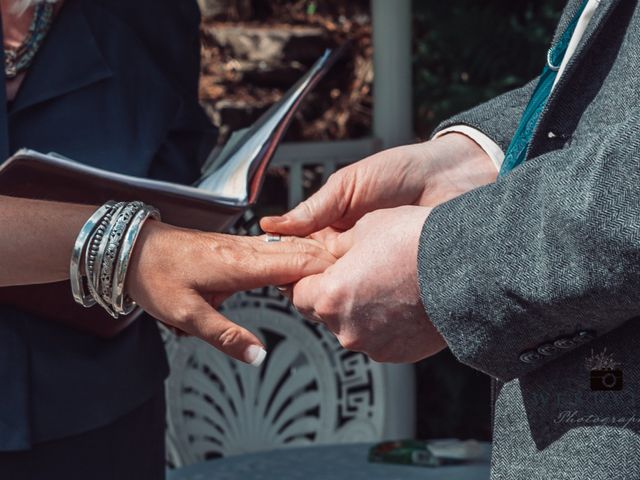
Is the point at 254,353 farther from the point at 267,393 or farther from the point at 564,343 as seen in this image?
the point at 267,393

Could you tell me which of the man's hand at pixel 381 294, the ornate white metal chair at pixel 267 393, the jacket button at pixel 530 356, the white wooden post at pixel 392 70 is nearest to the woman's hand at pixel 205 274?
the man's hand at pixel 381 294

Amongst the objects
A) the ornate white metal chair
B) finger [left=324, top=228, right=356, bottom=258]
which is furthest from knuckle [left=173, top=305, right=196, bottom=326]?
the ornate white metal chair

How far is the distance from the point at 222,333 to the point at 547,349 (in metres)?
0.44

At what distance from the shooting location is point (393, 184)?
1625 mm

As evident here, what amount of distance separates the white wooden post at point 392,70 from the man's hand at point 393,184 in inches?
77.8

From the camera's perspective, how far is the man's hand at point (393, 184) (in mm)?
1625

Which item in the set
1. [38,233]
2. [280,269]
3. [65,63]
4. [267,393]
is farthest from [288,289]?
[267,393]

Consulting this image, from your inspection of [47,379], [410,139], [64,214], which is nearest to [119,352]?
[47,379]

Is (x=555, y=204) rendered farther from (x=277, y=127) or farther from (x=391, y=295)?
(x=277, y=127)

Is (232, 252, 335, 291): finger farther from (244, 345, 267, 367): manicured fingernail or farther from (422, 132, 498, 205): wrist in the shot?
(422, 132, 498, 205): wrist

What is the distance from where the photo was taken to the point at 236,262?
1.50m

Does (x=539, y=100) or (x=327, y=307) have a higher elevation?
(x=539, y=100)

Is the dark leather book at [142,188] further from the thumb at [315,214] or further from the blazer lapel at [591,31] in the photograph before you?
the blazer lapel at [591,31]

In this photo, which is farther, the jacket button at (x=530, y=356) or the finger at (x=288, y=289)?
the finger at (x=288, y=289)
